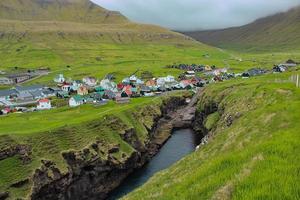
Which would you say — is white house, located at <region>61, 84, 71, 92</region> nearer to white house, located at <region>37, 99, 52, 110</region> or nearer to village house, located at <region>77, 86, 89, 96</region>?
village house, located at <region>77, 86, 89, 96</region>

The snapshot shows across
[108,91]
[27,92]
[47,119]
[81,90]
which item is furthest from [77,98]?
[47,119]

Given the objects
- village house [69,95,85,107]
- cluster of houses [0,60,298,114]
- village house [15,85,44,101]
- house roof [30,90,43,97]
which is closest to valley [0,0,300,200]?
village house [69,95,85,107]

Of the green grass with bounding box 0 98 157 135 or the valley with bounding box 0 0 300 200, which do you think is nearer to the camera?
the valley with bounding box 0 0 300 200

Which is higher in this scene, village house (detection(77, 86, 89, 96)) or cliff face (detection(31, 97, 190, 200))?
village house (detection(77, 86, 89, 96))

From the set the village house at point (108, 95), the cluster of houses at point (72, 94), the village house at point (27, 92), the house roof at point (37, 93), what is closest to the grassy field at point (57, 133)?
the cluster of houses at point (72, 94)

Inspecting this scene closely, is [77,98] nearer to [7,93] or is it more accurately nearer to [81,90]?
[81,90]

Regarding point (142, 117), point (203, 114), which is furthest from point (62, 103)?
point (203, 114)

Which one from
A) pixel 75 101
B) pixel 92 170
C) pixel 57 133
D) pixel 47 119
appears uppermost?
pixel 57 133
